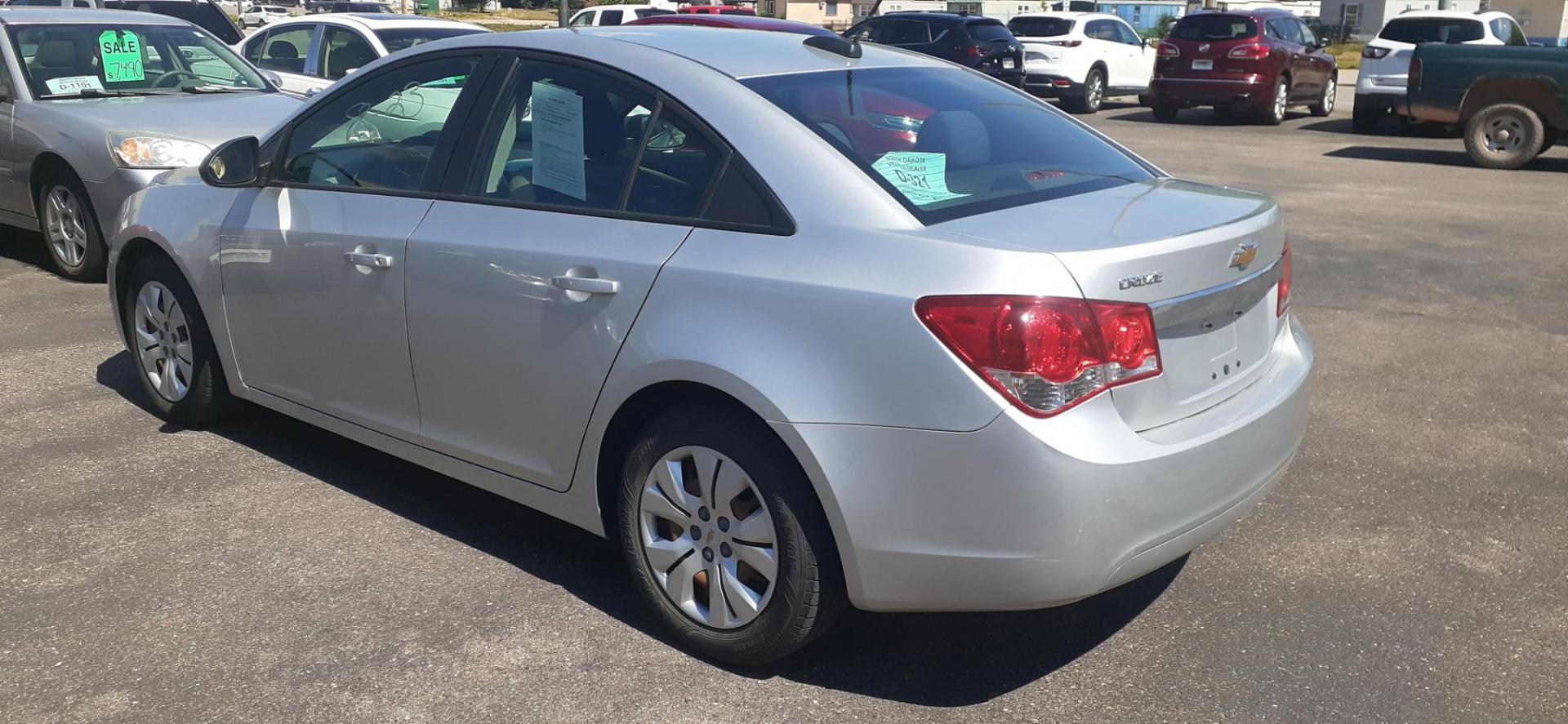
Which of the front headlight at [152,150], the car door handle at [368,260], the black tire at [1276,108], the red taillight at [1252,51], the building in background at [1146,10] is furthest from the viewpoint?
the building in background at [1146,10]

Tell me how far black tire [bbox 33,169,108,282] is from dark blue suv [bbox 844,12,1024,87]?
13964 mm

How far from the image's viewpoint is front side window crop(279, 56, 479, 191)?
4.25 meters

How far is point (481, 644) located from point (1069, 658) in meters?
1.57

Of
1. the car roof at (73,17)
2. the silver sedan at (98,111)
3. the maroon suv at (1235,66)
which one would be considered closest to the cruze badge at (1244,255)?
the silver sedan at (98,111)

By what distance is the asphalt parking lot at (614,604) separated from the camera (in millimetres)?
3385

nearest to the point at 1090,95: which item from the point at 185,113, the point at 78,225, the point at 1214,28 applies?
the point at 1214,28

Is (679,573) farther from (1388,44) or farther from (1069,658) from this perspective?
(1388,44)

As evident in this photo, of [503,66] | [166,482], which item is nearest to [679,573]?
[503,66]

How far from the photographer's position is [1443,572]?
4.13 meters

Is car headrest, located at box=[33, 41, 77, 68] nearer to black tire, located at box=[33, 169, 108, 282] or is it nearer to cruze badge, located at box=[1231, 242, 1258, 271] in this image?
black tire, located at box=[33, 169, 108, 282]

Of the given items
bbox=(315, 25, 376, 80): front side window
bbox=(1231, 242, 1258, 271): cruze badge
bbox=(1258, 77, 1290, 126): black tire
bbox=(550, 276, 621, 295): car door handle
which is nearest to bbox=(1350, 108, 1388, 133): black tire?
bbox=(1258, 77, 1290, 126): black tire

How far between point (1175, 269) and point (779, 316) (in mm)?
928

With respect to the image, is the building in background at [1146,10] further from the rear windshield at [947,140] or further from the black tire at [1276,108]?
the rear windshield at [947,140]

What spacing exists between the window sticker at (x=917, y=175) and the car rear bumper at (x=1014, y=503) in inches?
25.7
